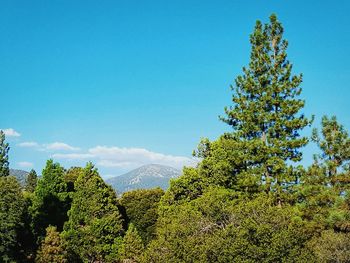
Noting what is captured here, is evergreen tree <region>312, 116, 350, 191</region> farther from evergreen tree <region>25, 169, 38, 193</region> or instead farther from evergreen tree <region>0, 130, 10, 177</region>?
evergreen tree <region>25, 169, 38, 193</region>

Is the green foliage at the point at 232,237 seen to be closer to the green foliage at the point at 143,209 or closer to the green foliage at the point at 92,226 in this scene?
the green foliage at the point at 92,226

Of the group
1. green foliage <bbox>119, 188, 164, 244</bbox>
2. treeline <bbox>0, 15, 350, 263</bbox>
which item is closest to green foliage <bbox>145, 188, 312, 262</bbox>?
treeline <bbox>0, 15, 350, 263</bbox>

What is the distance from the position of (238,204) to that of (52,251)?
17.6 meters

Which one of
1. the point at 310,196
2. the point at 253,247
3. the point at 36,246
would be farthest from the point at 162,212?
the point at 253,247

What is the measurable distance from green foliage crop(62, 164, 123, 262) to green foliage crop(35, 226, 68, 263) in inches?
132

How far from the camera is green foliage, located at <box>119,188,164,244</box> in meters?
59.5

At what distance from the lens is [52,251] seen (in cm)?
3578

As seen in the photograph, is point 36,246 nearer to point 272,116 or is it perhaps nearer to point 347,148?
point 272,116

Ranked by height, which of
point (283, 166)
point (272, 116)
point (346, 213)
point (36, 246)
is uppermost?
point (272, 116)

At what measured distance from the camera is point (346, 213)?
23.2 meters

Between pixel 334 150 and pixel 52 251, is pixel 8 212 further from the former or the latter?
pixel 334 150

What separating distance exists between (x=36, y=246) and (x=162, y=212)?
1221 centimetres

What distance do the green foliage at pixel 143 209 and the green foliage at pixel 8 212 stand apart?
86.5ft

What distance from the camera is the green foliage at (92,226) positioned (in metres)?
40.7
